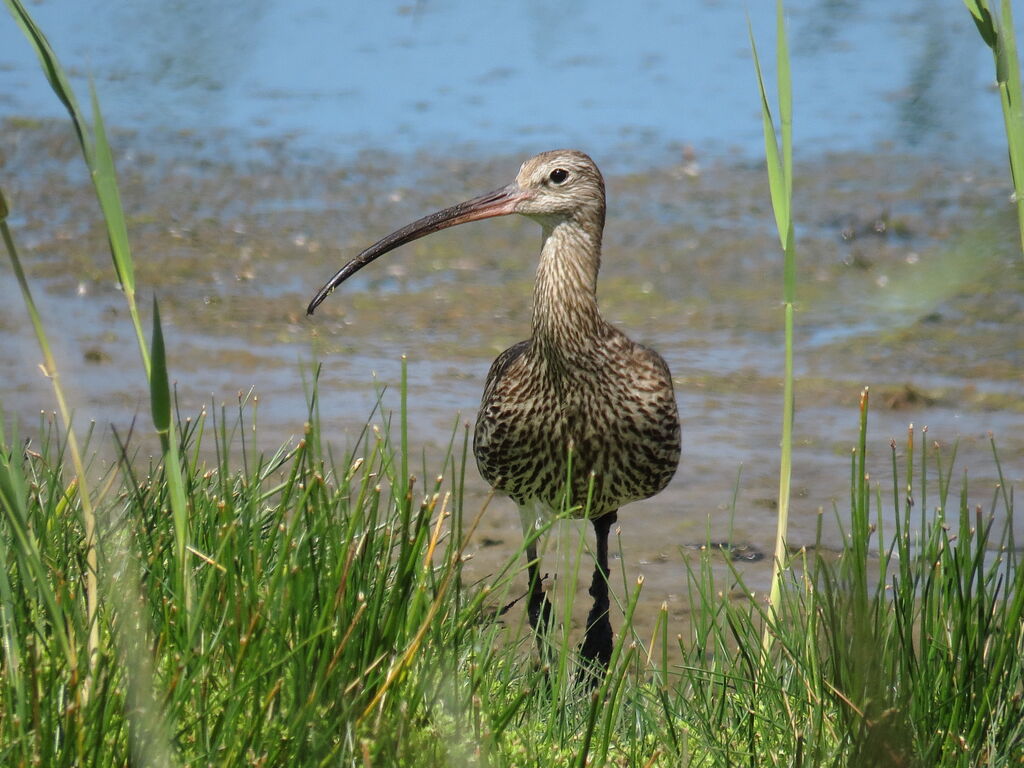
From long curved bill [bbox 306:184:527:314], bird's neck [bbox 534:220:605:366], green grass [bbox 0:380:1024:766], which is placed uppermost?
long curved bill [bbox 306:184:527:314]

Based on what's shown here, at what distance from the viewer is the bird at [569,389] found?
4.26 meters

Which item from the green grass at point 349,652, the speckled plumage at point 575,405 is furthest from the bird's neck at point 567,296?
the green grass at point 349,652

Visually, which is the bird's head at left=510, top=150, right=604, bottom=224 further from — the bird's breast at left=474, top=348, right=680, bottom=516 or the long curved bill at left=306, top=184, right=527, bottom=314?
the bird's breast at left=474, top=348, right=680, bottom=516

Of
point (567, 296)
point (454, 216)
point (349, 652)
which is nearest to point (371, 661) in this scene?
point (349, 652)

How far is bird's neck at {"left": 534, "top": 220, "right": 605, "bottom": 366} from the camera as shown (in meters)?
4.35

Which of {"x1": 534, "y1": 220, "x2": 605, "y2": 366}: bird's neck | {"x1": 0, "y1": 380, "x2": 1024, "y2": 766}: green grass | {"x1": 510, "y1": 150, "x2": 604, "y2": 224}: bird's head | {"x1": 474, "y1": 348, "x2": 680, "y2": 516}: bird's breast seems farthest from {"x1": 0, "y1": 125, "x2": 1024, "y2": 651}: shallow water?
{"x1": 0, "y1": 380, "x2": 1024, "y2": 766}: green grass

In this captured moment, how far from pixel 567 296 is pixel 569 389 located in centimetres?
33

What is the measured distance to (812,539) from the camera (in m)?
5.65

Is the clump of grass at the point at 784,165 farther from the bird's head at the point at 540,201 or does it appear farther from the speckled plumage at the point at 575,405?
the bird's head at the point at 540,201

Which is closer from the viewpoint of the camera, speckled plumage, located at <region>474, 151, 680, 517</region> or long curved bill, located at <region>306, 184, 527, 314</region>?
speckled plumage, located at <region>474, 151, 680, 517</region>

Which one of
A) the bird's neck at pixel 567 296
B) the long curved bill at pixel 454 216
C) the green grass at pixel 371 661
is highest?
the long curved bill at pixel 454 216

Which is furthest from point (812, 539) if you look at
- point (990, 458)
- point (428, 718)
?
point (428, 718)

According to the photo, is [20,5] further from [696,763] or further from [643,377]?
[643,377]

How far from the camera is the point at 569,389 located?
427cm
